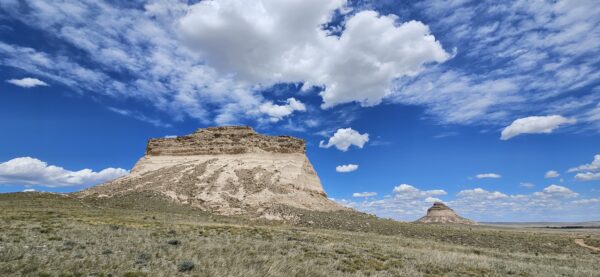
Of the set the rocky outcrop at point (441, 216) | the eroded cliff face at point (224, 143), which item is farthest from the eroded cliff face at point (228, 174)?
the rocky outcrop at point (441, 216)

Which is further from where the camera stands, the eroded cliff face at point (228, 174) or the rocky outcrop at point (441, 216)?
the rocky outcrop at point (441, 216)

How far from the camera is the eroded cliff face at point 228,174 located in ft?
193

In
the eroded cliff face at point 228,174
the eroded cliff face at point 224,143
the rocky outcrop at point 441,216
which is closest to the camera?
the eroded cliff face at point 228,174

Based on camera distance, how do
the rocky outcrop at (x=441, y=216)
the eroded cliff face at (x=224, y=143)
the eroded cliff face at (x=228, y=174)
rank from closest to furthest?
the eroded cliff face at (x=228, y=174) → the eroded cliff face at (x=224, y=143) → the rocky outcrop at (x=441, y=216)

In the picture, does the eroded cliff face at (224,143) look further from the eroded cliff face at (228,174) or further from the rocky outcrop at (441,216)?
the rocky outcrop at (441,216)

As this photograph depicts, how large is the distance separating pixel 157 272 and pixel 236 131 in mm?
68821

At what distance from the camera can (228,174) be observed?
6594 cm

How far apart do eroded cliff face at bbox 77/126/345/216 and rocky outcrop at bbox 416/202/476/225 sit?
82180mm

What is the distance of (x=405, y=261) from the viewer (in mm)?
17969

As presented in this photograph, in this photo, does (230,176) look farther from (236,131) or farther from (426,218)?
(426,218)

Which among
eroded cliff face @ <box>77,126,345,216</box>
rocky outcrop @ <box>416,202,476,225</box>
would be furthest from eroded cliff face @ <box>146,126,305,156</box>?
rocky outcrop @ <box>416,202,476,225</box>

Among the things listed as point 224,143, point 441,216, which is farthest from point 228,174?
point 441,216

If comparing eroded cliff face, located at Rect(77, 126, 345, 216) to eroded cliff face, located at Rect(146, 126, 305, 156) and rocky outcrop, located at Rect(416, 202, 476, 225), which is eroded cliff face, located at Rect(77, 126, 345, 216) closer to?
eroded cliff face, located at Rect(146, 126, 305, 156)

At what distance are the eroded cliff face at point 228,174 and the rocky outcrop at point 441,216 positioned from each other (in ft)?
270
